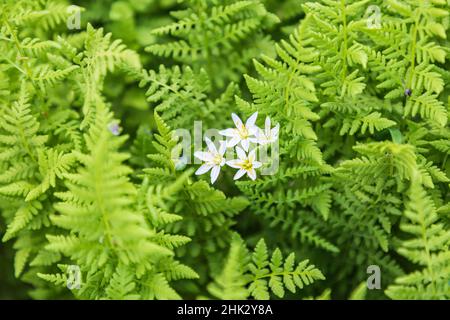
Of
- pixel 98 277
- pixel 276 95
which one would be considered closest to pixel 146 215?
pixel 98 277

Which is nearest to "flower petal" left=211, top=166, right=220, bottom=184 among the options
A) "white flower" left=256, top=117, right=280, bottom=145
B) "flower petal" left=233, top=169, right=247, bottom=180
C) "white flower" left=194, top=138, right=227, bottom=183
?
"white flower" left=194, top=138, right=227, bottom=183

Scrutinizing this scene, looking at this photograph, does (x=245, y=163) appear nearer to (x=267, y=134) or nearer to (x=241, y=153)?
(x=241, y=153)

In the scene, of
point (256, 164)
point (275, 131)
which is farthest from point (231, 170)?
point (275, 131)

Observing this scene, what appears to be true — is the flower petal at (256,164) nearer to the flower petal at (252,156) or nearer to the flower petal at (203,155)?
the flower petal at (252,156)

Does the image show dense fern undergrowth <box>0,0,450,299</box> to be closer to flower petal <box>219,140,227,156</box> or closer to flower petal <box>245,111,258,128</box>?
flower petal <box>245,111,258,128</box>

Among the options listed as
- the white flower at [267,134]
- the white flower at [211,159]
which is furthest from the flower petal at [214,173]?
the white flower at [267,134]

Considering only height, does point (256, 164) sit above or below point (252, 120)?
A: below
